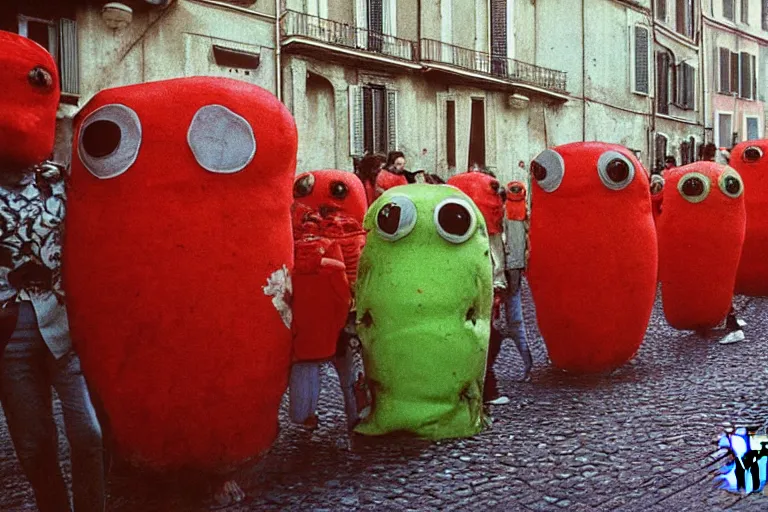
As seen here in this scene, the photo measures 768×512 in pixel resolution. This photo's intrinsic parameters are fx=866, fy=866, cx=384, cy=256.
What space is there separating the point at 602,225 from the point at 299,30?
8.35 metres

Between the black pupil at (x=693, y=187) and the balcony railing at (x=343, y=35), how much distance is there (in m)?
7.04

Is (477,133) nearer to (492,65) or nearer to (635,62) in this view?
(492,65)

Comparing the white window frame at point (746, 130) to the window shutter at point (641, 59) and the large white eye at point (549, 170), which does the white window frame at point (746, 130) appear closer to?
the window shutter at point (641, 59)

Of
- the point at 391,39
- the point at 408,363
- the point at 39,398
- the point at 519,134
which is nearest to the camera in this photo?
the point at 39,398

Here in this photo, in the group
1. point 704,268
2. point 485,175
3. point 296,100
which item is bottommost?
point 704,268

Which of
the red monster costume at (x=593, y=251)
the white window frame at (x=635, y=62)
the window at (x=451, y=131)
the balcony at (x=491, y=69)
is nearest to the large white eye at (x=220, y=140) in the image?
the red monster costume at (x=593, y=251)

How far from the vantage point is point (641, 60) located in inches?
842

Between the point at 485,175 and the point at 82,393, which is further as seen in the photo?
the point at 485,175

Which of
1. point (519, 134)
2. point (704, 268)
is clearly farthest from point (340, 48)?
point (704, 268)

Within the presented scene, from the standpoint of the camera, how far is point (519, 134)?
1748 centimetres

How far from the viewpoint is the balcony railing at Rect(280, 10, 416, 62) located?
1252cm

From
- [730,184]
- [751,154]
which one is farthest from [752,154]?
[730,184]

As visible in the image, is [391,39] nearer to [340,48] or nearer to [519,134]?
[340,48]

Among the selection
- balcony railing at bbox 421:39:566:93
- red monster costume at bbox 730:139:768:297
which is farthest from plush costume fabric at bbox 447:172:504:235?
balcony railing at bbox 421:39:566:93
